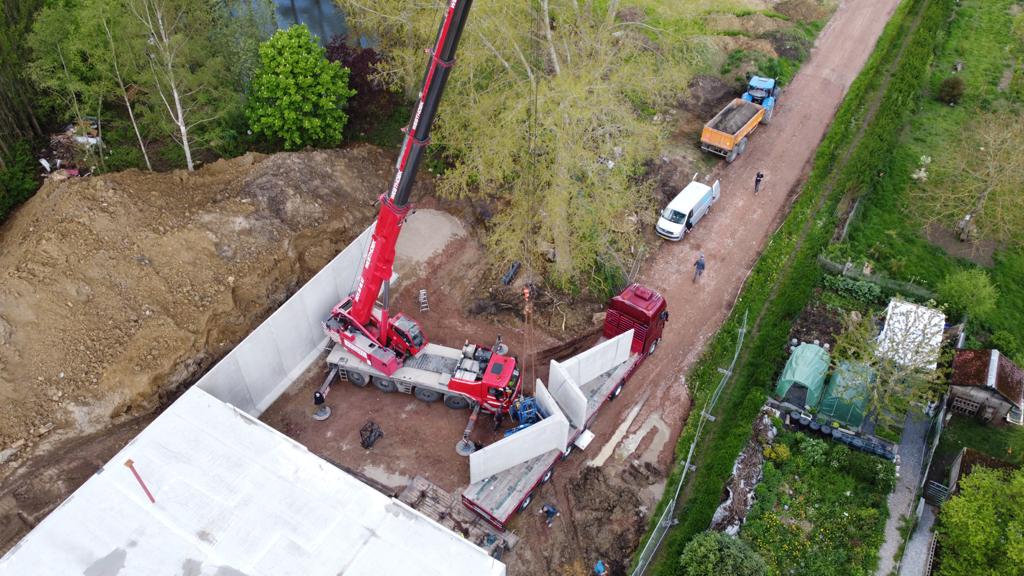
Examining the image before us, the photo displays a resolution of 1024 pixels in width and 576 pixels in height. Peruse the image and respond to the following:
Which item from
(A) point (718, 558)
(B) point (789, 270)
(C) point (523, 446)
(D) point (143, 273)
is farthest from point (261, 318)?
(B) point (789, 270)

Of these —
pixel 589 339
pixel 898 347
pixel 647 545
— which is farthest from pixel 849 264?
pixel 647 545

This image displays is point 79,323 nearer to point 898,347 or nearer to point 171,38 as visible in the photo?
point 171,38

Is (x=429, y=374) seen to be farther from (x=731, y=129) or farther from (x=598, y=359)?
(x=731, y=129)

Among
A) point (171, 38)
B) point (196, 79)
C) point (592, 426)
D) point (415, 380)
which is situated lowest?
point (592, 426)

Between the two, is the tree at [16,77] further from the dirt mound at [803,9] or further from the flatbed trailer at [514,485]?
the dirt mound at [803,9]

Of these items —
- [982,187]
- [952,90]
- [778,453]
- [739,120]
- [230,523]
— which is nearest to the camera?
[230,523]

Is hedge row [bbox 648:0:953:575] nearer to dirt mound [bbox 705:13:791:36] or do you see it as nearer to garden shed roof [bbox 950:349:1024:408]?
garden shed roof [bbox 950:349:1024:408]

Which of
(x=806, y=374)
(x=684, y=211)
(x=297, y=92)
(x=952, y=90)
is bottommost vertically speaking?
(x=806, y=374)
